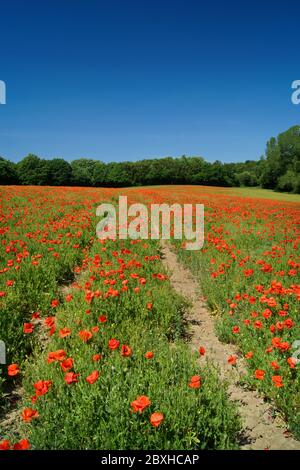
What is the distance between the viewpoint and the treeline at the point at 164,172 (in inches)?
2473

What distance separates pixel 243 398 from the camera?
336cm

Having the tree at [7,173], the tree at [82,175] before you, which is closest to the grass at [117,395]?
the tree at [7,173]

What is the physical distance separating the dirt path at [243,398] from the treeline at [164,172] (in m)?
57.9

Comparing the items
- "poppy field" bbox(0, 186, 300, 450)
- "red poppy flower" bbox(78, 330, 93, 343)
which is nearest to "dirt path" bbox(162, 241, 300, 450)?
"poppy field" bbox(0, 186, 300, 450)

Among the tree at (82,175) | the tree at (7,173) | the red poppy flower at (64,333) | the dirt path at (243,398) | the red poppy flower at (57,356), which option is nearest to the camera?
the dirt path at (243,398)

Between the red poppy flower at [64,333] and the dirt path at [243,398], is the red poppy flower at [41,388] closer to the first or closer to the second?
the red poppy flower at [64,333]

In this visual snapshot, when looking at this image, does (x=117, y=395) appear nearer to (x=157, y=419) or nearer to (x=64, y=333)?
(x=157, y=419)

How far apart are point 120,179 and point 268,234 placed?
66.1 meters

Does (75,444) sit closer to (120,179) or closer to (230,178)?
(120,179)

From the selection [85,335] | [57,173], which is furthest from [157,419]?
[57,173]

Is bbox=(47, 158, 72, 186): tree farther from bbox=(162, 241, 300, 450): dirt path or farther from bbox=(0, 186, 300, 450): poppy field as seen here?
bbox=(162, 241, 300, 450): dirt path

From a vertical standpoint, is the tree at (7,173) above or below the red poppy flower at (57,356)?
above

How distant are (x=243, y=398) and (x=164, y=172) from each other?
3087 inches

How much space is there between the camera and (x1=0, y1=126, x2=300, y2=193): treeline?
6281 centimetres
